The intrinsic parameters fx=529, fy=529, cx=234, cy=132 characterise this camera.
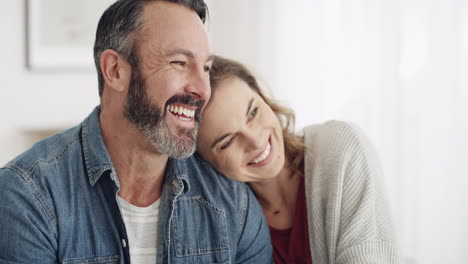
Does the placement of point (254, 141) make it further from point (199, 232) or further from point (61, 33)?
point (61, 33)

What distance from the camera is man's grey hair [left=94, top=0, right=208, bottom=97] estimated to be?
1.45 m

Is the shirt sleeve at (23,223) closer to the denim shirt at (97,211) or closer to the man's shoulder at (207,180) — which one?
the denim shirt at (97,211)

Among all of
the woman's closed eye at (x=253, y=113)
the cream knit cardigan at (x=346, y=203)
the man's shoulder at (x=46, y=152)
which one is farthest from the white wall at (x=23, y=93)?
the cream knit cardigan at (x=346, y=203)

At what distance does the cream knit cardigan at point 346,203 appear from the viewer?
1481mm

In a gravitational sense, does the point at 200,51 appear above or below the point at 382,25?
below

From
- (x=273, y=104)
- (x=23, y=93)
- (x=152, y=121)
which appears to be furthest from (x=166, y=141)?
(x=23, y=93)

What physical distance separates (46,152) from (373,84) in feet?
4.70

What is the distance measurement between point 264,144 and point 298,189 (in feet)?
0.81

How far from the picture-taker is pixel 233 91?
161 cm

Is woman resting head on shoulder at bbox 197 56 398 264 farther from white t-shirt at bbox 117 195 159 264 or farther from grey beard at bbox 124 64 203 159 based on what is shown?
white t-shirt at bbox 117 195 159 264

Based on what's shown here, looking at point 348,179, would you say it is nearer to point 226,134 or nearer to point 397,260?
point 397,260

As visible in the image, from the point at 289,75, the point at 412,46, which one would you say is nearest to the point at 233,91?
the point at 412,46

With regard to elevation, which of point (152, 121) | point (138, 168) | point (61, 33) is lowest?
point (138, 168)

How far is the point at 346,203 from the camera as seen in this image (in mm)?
1561
